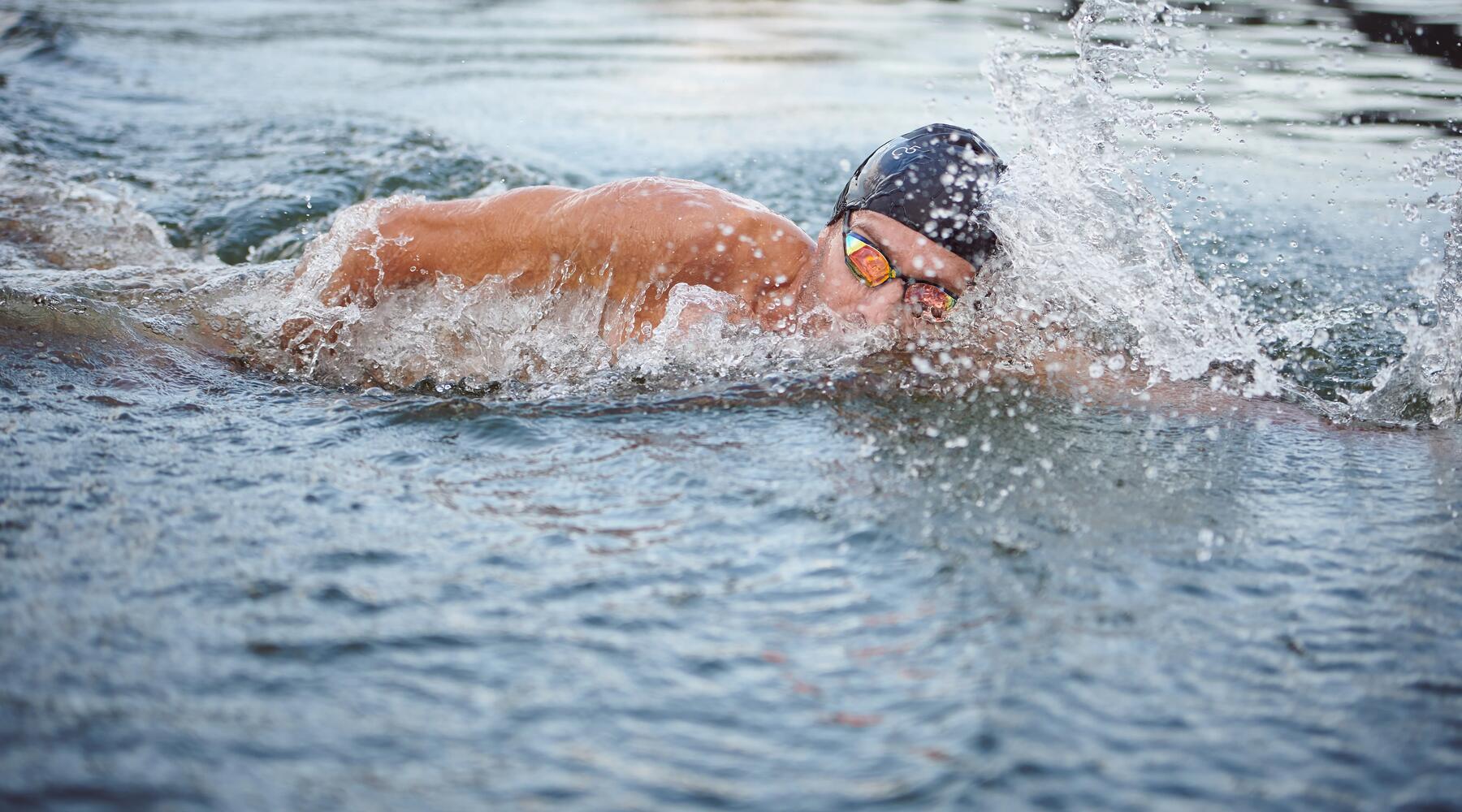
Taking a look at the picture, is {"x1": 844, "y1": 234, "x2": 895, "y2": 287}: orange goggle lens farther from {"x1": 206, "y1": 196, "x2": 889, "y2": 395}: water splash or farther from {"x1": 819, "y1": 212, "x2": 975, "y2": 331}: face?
{"x1": 206, "y1": 196, "x2": 889, "y2": 395}: water splash

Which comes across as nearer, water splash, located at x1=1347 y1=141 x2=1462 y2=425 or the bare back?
water splash, located at x1=1347 y1=141 x2=1462 y2=425

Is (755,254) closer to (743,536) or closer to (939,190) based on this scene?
(939,190)

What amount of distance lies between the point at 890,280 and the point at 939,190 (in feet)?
1.07

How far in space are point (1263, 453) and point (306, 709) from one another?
8.46ft

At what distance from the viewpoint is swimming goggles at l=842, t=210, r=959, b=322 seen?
374 cm

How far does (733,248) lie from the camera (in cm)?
384

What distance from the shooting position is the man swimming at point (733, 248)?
374 centimetres

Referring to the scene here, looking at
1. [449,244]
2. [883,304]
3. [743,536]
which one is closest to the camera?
[743,536]

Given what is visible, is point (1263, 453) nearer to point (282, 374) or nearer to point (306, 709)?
point (306, 709)

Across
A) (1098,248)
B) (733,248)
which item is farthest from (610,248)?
(1098,248)

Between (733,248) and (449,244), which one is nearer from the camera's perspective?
(733,248)

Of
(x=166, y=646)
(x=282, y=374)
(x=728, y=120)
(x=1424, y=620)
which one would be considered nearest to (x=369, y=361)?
(x=282, y=374)

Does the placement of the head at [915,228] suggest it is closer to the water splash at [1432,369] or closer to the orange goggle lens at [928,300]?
the orange goggle lens at [928,300]

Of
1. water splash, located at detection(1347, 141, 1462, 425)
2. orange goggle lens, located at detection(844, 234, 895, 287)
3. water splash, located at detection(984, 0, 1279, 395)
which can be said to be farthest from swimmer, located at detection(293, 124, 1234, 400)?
water splash, located at detection(1347, 141, 1462, 425)
